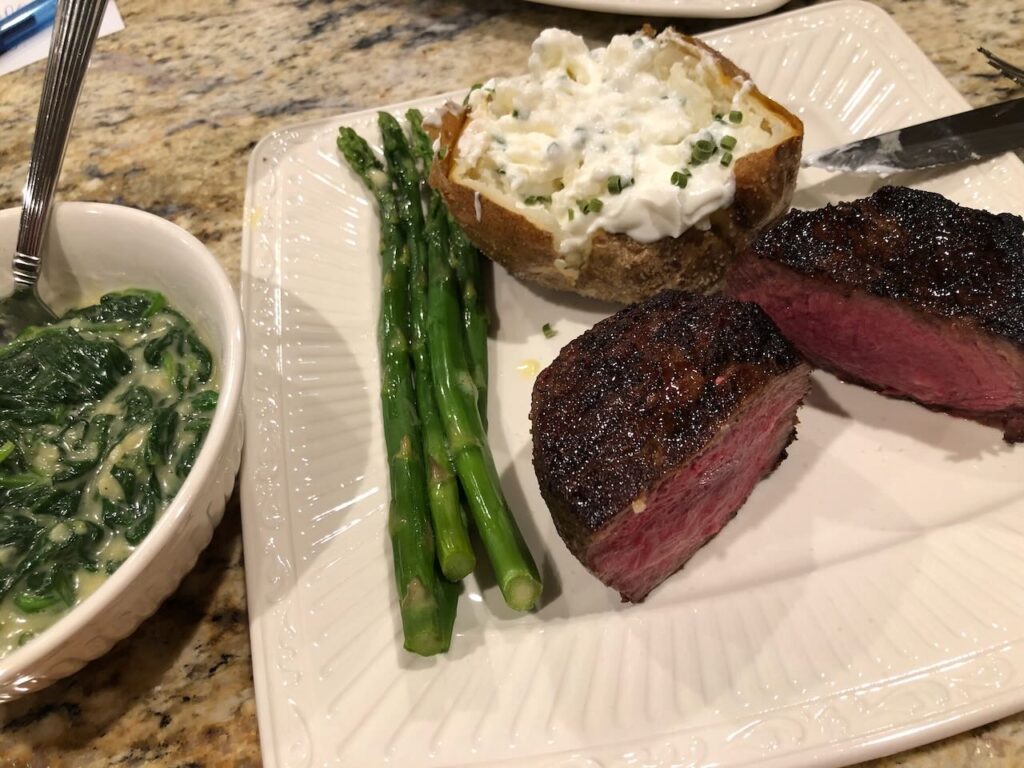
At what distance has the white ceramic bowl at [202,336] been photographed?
168 cm

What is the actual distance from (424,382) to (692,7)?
2.13 m

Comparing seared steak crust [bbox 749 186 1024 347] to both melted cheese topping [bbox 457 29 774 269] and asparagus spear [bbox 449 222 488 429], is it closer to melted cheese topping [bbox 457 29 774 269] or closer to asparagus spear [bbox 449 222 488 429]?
melted cheese topping [bbox 457 29 774 269]

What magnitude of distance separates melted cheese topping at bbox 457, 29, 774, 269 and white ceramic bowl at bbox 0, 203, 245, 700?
0.99 meters

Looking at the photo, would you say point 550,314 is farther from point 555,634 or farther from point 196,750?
point 196,750

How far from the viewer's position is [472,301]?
106 inches

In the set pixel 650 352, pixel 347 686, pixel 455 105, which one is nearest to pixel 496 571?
pixel 347 686

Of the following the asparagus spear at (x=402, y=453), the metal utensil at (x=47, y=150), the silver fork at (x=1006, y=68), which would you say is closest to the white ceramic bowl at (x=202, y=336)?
the metal utensil at (x=47, y=150)

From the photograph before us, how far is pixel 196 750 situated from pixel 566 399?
1346 millimetres

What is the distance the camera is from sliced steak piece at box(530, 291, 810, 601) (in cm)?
198

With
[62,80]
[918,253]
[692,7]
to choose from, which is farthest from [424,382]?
[692,7]

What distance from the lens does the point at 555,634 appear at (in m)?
2.05

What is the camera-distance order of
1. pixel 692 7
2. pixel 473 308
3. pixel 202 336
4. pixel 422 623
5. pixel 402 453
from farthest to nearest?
pixel 692 7
pixel 473 308
pixel 402 453
pixel 202 336
pixel 422 623

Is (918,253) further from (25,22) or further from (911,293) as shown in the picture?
(25,22)

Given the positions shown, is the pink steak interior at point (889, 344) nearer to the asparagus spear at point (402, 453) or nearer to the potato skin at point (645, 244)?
the potato skin at point (645, 244)
